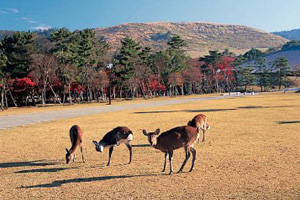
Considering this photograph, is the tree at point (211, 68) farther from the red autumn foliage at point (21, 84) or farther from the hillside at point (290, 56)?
the red autumn foliage at point (21, 84)

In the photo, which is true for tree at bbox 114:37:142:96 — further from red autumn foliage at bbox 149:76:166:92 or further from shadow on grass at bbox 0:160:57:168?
shadow on grass at bbox 0:160:57:168

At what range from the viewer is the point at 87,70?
6125 cm

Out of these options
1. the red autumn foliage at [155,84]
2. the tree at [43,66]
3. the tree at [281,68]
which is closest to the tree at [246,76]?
the tree at [281,68]

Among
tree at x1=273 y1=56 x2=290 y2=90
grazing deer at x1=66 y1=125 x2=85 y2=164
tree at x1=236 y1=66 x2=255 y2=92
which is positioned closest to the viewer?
grazing deer at x1=66 y1=125 x2=85 y2=164

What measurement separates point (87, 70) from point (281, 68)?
72499mm

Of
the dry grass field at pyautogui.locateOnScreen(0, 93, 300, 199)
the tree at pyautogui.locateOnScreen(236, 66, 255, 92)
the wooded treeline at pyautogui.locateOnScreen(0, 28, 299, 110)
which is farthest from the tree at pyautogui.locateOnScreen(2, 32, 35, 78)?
the tree at pyautogui.locateOnScreen(236, 66, 255, 92)

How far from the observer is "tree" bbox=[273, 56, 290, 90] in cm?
9408

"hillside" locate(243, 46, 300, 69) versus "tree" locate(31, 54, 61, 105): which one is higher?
"hillside" locate(243, 46, 300, 69)

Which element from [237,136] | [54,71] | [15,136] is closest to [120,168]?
[237,136]

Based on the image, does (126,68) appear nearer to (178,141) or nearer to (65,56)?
(65,56)

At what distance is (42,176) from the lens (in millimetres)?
8711

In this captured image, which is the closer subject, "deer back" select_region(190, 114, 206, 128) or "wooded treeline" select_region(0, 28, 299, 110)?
"deer back" select_region(190, 114, 206, 128)

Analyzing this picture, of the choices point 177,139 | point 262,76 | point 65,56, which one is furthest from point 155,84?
point 177,139

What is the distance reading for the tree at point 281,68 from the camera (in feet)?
309
